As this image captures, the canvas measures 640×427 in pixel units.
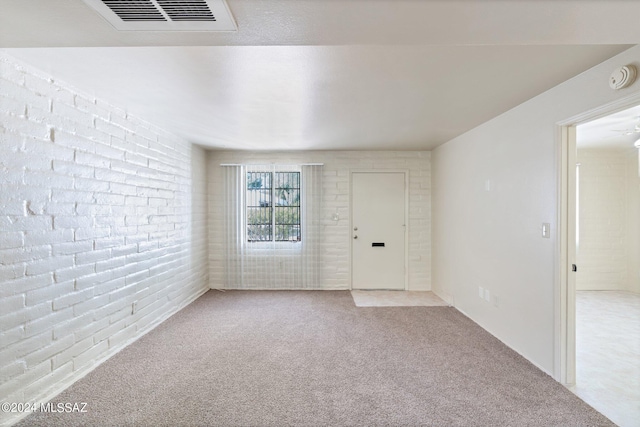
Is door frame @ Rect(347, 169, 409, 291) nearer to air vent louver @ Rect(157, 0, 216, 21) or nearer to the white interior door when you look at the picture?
the white interior door

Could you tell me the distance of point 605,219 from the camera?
18.0 feet

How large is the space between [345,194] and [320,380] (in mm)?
3384

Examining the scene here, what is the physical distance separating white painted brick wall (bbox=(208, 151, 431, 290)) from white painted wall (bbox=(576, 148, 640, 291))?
2611mm

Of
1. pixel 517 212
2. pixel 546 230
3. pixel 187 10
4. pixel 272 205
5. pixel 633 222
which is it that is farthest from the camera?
pixel 272 205

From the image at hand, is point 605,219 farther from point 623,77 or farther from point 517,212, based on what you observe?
point 623,77

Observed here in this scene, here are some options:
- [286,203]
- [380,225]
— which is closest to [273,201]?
[286,203]

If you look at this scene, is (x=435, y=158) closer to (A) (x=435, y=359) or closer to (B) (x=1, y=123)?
(A) (x=435, y=359)

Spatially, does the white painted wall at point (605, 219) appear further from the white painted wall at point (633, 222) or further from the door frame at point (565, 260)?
the door frame at point (565, 260)

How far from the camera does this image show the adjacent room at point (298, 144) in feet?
4.92

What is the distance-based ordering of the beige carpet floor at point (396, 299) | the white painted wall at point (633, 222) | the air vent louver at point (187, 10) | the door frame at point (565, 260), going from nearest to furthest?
1. the air vent louver at point (187, 10)
2. the door frame at point (565, 260)
3. the beige carpet floor at point (396, 299)
4. the white painted wall at point (633, 222)

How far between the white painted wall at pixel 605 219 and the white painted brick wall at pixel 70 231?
21.3ft

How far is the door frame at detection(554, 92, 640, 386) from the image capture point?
2482mm

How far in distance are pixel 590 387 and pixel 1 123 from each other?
170 inches

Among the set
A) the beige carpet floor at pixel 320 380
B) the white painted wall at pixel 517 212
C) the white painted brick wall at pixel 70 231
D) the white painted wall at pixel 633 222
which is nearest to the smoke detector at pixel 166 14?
the white painted brick wall at pixel 70 231
